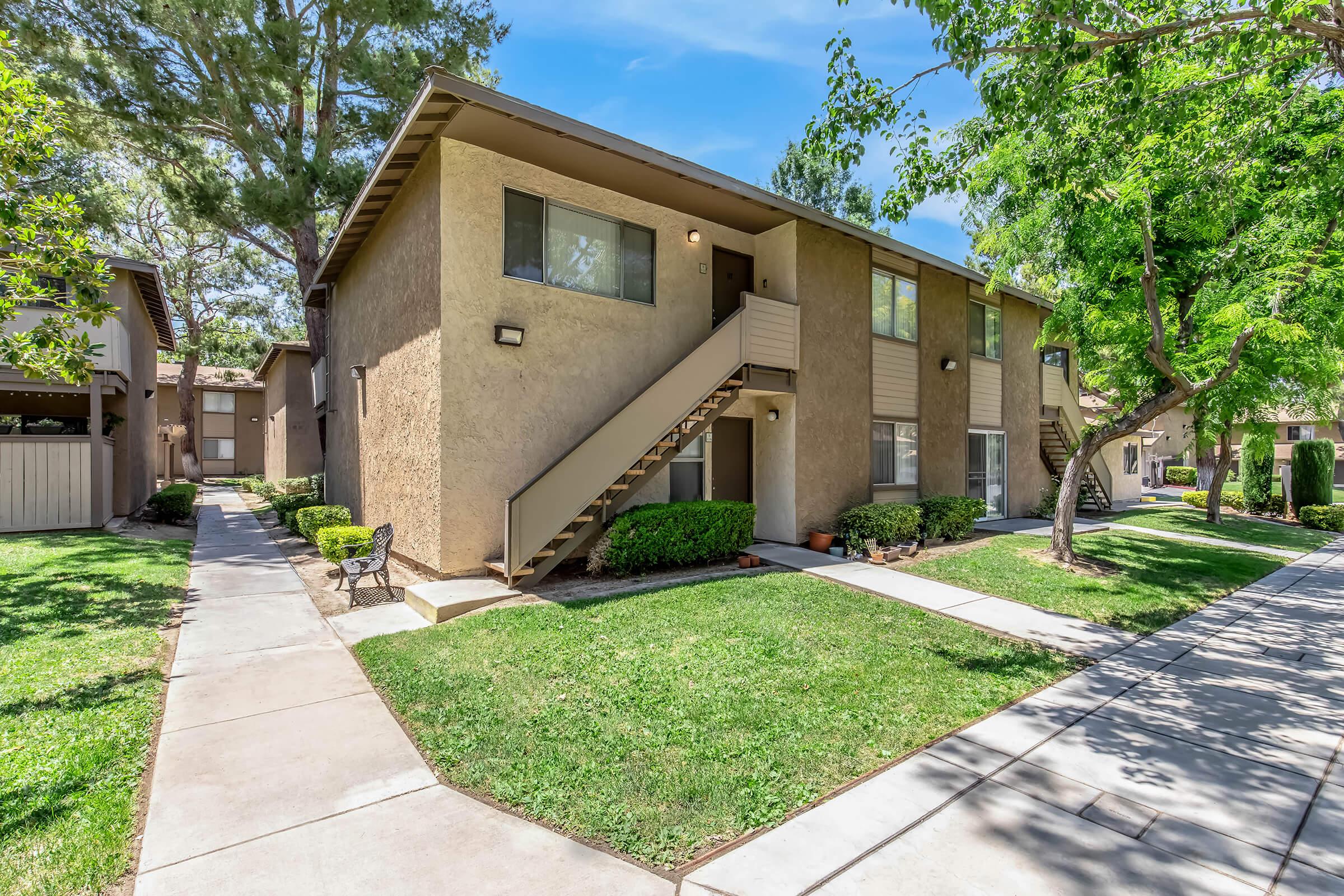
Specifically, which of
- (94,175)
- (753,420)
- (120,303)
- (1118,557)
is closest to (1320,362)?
(1118,557)

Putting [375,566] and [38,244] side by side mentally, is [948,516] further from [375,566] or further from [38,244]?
[38,244]

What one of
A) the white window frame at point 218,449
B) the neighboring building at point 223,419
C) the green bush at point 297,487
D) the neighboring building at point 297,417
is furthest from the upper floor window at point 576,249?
the white window frame at point 218,449

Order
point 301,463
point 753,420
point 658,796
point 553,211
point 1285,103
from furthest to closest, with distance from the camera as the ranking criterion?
point 301,463
point 753,420
point 553,211
point 1285,103
point 658,796

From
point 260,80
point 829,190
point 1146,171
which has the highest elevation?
point 829,190

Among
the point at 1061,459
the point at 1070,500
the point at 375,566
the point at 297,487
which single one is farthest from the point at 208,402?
the point at 1061,459

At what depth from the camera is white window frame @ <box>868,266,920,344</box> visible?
1229 cm

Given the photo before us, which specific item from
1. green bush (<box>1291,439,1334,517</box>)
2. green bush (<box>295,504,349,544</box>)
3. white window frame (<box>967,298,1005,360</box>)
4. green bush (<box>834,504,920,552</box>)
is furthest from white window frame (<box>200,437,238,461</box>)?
green bush (<box>1291,439,1334,517</box>)

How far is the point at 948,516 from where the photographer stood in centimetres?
1192

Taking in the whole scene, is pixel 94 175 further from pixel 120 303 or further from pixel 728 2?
pixel 728 2

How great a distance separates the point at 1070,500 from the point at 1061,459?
8.61 m

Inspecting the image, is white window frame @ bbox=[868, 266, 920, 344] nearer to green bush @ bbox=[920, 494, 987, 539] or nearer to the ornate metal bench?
green bush @ bbox=[920, 494, 987, 539]

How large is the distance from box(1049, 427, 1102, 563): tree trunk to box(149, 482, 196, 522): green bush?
18071mm

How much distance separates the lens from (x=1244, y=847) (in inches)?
117

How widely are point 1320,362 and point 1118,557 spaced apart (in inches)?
198
